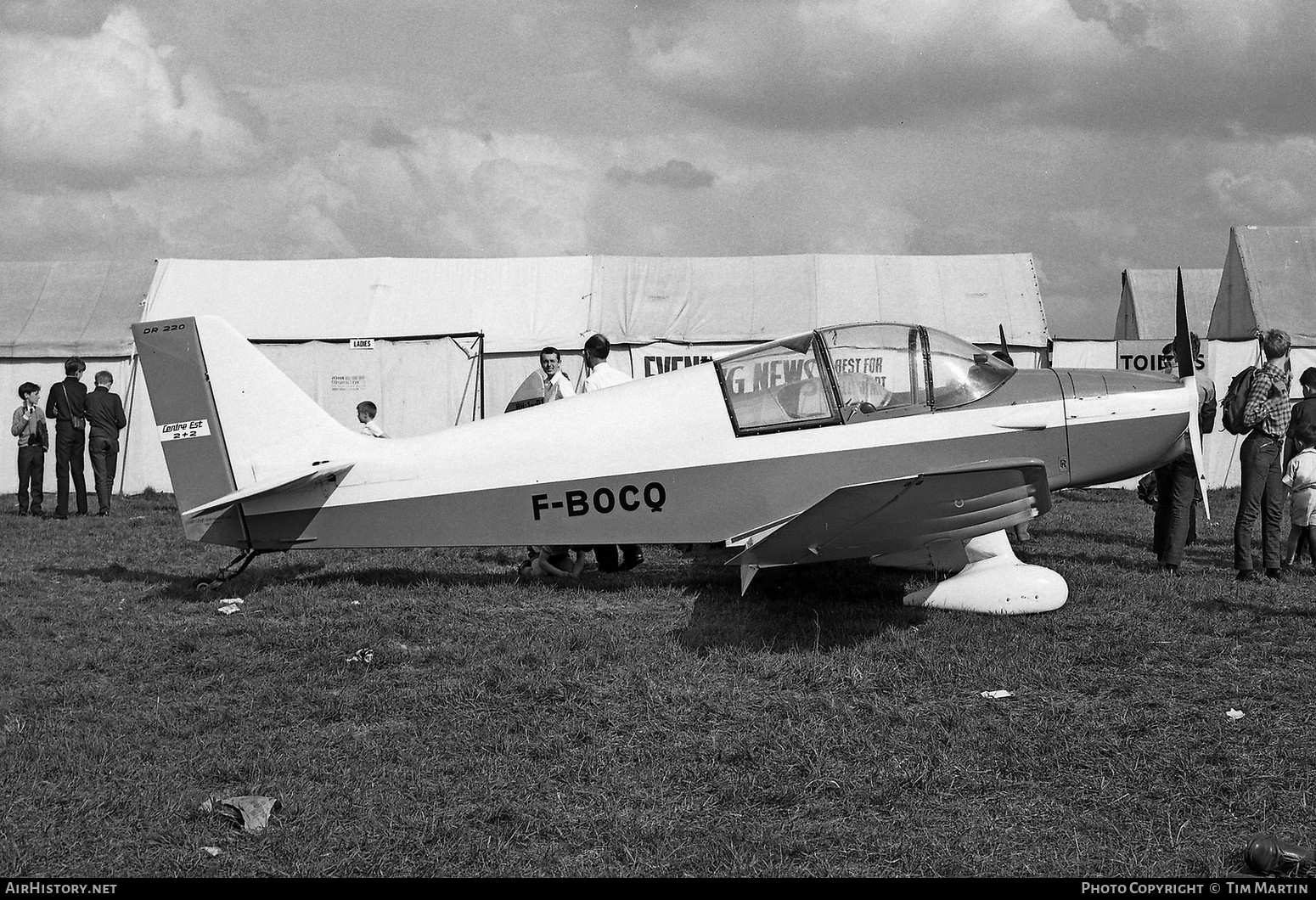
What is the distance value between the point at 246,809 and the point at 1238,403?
813 centimetres

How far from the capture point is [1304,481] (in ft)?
27.7

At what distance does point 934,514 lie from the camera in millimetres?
5945

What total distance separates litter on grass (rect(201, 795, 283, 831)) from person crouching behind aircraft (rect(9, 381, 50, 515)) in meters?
12.5

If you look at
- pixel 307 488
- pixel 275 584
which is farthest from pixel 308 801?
pixel 275 584

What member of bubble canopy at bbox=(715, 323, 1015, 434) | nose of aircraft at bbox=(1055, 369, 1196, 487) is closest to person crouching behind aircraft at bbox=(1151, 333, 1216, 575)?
nose of aircraft at bbox=(1055, 369, 1196, 487)

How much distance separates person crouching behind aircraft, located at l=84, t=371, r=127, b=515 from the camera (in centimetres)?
1451

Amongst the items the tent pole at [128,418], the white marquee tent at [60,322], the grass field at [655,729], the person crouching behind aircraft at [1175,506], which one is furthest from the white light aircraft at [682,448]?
the white marquee tent at [60,322]

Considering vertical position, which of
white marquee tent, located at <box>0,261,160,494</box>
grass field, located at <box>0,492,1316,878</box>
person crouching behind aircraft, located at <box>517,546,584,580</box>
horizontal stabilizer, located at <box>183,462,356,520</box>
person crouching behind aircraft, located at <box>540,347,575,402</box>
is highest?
white marquee tent, located at <box>0,261,160,494</box>

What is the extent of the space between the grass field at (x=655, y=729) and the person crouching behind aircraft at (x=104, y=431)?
7419 millimetres

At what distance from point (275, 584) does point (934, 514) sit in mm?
5096

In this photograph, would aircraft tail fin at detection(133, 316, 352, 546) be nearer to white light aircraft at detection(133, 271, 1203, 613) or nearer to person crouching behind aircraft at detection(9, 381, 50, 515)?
white light aircraft at detection(133, 271, 1203, 613)

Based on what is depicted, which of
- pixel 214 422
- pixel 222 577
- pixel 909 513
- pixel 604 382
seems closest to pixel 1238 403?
pixel 909 513

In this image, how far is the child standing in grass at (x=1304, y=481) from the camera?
8.40 metres
